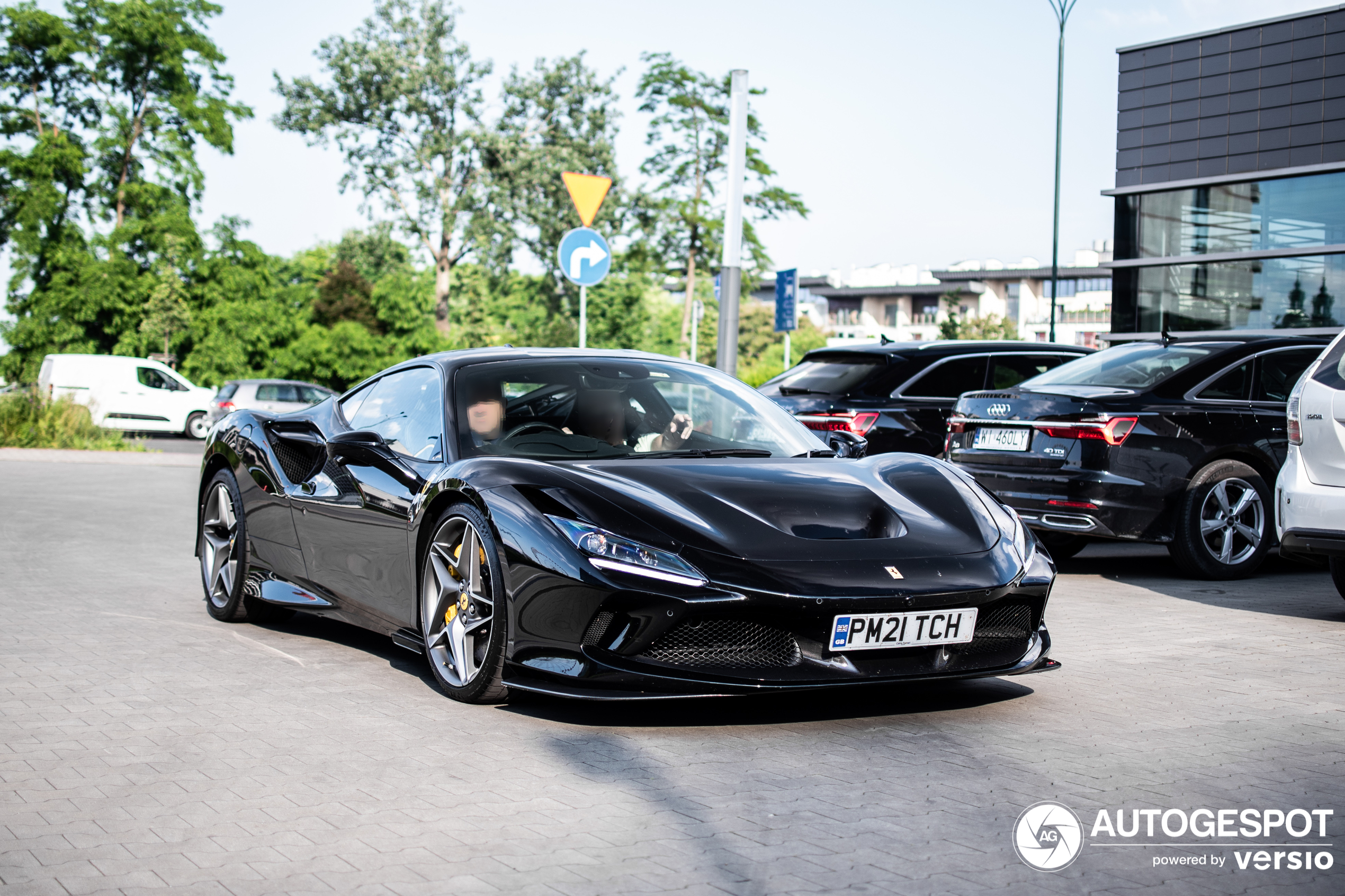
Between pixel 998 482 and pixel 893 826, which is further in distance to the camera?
pixel 998 482

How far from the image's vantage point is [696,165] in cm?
3950

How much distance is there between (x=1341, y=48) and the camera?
24.2 metres

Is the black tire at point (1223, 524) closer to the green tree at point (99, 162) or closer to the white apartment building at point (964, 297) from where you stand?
the green tree at point (99, 162)

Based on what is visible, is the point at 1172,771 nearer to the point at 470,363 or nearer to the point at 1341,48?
the point at 470,363

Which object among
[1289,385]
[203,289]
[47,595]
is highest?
[203,289]

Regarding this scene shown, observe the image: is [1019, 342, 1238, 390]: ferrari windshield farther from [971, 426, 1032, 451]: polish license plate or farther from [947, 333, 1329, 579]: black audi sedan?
[971, 426, 1032, 451]: polish license plate

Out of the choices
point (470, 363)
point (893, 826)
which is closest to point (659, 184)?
point (470, 363)

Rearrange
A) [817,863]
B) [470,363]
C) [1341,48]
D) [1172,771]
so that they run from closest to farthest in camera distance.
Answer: [817,863] < [1172,771] < [470,363] < [1341,48]

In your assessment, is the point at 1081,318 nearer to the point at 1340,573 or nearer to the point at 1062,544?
the point at 1062,544

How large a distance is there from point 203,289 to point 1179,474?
44.5m

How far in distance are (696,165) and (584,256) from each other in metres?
27.6

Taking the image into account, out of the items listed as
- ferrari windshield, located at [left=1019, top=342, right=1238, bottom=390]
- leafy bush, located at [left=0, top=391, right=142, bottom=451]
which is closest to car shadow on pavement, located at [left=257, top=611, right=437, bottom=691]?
ferrari windshield, located at [left=1019, top=342, right=1238, bottom=390]

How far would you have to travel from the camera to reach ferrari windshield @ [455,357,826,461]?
5.46 m

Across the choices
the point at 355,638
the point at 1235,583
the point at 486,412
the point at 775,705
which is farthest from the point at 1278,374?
the point at 355,638
